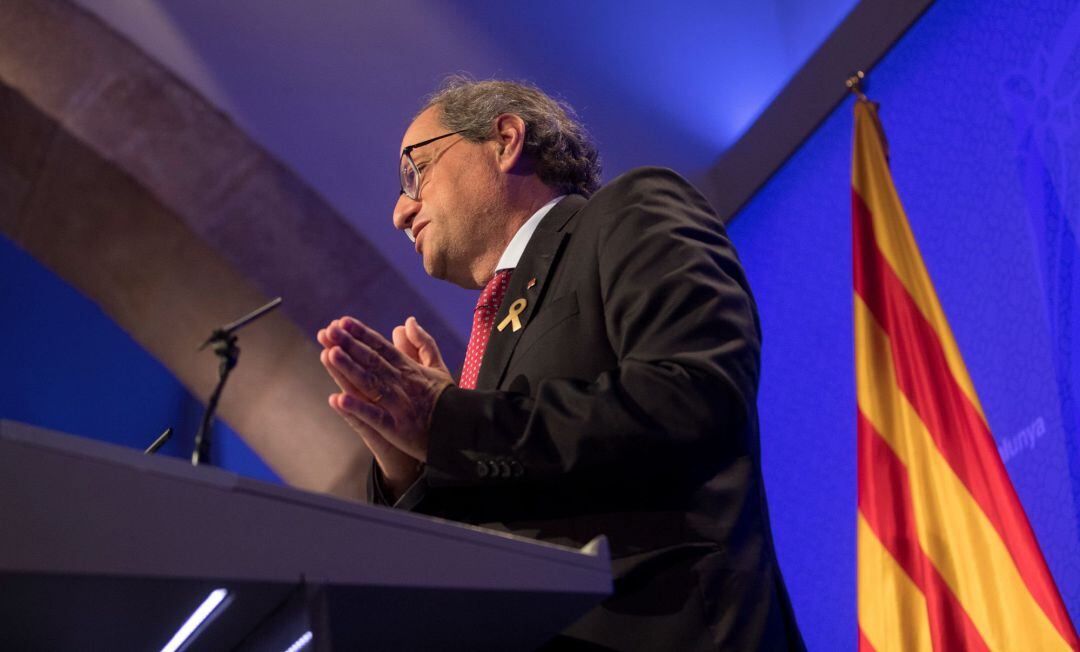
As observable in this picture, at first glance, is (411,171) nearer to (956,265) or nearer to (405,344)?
(405,344)

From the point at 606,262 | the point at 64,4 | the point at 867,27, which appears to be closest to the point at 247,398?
the point at 64,4

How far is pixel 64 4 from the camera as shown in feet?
11.5

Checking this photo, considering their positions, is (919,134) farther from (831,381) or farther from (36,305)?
(36,305)

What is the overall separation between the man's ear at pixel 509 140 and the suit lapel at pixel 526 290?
0.36 meters

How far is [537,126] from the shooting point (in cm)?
204

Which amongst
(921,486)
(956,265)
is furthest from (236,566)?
(956,265)

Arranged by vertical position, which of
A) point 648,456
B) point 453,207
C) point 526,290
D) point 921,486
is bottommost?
point 921,486

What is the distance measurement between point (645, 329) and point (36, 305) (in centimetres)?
591

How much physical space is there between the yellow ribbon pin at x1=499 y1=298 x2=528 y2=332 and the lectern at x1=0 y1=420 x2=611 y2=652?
64 cm

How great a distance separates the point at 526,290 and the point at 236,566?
0.85 m

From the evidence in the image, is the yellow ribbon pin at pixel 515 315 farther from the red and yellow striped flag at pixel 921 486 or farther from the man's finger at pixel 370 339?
the red and yellow striped flag at pixel 921 486

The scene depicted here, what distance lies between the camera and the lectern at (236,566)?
0.67 metres

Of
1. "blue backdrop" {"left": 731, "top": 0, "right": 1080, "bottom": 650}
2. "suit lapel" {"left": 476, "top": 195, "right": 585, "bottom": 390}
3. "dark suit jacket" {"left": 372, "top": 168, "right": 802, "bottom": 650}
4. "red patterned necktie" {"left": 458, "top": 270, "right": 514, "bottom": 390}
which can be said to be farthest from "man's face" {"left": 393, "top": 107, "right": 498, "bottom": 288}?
"blue backdrop" {"left": 731, "top": 0, "right": 1080, "bottom": 650}

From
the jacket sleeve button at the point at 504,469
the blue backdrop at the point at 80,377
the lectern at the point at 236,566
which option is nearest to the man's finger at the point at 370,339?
the jacket sleeve button at the point at 504,469
